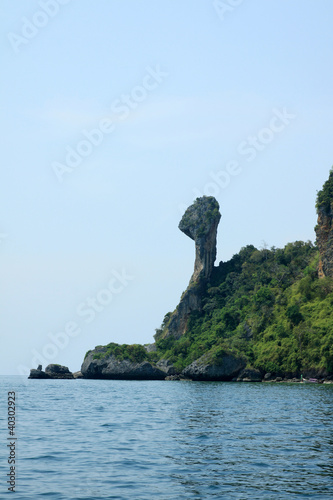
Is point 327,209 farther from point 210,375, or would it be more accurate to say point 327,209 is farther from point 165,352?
point 165,352

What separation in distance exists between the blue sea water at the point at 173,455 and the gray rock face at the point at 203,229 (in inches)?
4266

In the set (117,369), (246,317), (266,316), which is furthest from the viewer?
(246,317)

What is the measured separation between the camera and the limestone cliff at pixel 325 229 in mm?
104688

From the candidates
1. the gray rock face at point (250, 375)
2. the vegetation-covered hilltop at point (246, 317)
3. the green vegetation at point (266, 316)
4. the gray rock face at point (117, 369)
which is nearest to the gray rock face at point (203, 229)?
the vegetation-covered hilltop at point (246, 317)

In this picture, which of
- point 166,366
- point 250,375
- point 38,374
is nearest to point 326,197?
point 250,375

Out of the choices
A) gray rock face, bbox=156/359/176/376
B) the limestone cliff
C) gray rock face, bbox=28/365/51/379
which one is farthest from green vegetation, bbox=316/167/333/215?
gray rock face, bbox=28/365/51/379

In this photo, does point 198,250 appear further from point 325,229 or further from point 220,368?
point 220,368

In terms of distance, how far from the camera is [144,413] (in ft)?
127

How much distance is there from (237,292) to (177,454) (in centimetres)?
11444

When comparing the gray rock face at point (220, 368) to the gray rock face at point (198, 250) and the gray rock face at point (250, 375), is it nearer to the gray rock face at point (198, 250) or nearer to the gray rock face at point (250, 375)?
the gray rock face at point (250, 375)

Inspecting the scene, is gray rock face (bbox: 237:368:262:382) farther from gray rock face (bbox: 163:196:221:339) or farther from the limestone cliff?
gray rock face (bbox: 163:196:221:339)

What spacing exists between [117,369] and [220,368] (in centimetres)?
2920

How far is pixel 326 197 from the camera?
Result: 106938mm

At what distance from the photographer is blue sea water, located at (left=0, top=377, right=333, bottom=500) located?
53.6 ft
